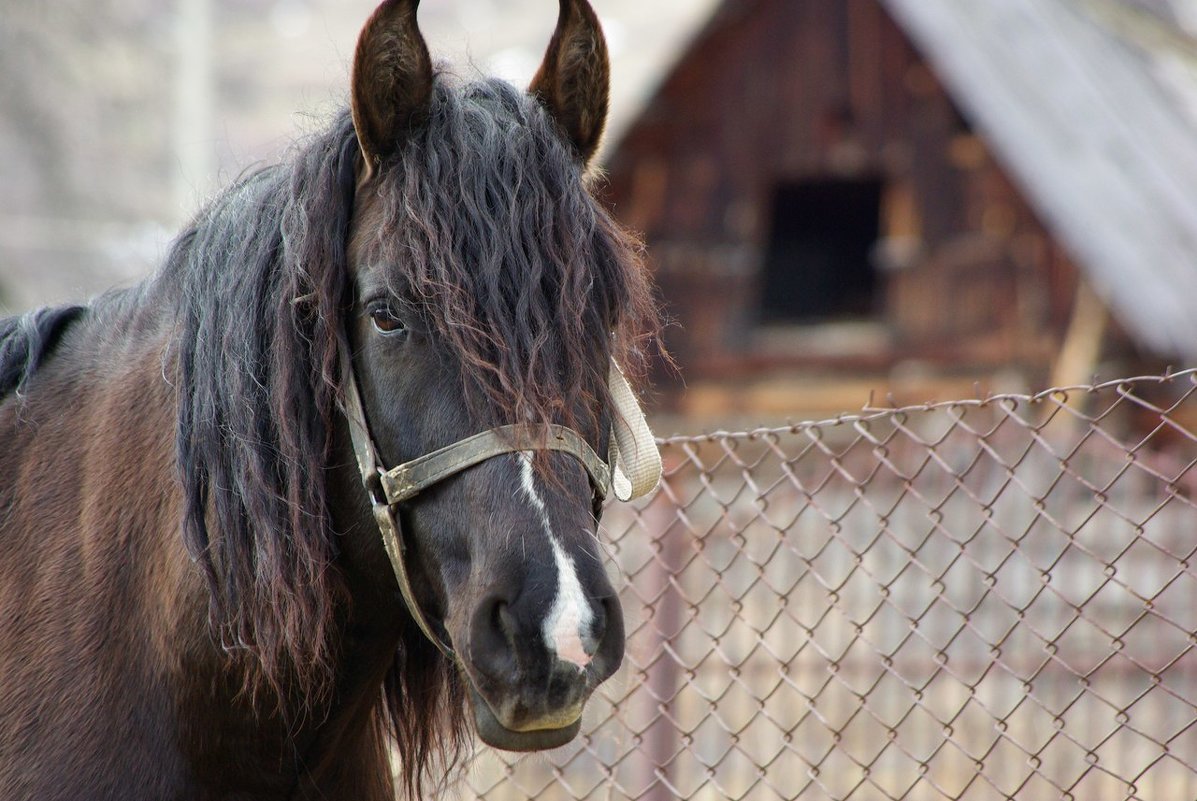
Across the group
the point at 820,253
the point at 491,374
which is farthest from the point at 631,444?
the point at 820,253

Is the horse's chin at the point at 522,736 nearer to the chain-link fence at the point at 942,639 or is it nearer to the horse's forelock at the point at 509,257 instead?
the horse's forelock at the point at 509,257

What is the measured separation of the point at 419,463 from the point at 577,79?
0.92 metres

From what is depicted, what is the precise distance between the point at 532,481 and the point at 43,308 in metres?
1.45

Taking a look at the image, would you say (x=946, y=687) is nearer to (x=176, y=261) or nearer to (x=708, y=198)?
(x=708, y=198)

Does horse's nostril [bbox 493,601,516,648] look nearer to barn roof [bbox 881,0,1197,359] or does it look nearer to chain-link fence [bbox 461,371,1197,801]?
chain-link fence [bbox 461,371,1197,801]

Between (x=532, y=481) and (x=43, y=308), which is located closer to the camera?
(x=532, y=481)

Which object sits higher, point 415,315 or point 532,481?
point 415,315

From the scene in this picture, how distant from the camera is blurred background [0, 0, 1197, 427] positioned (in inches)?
362

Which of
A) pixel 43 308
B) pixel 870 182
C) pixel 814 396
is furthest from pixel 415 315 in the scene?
pixel 870 182

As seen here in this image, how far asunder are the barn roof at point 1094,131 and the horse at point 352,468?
7.07 metres

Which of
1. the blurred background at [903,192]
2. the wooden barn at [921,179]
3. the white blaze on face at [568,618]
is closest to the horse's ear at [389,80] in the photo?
the white blaze on face at [568,618]

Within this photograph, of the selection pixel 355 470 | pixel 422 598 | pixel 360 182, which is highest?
pixel 360 182

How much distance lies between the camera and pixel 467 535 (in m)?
2.00

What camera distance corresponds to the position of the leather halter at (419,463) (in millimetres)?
1996
